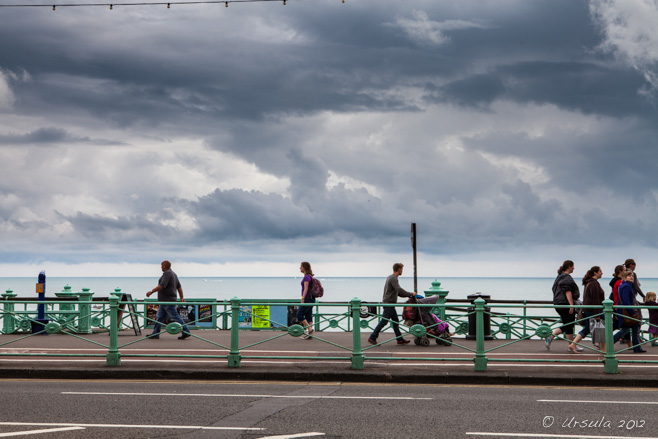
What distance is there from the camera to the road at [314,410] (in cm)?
829

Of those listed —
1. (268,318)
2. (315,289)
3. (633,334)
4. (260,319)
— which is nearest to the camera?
(633,334)

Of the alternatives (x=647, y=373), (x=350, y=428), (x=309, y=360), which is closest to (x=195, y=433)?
(x=350, y=428)

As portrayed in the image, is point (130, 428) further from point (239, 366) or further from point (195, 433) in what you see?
point (239, 366)

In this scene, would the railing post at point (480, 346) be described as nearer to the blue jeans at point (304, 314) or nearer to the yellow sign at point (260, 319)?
the blue jeans at point (304, 314)

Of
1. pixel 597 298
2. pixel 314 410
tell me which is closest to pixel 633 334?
pixel 597 298

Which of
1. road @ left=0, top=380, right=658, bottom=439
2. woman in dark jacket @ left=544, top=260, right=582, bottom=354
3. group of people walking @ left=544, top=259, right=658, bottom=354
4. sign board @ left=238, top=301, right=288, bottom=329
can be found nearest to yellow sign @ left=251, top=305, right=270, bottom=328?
sign board @ left=238, top=301, right=288, bottom=329

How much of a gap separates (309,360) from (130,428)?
640 centimetres

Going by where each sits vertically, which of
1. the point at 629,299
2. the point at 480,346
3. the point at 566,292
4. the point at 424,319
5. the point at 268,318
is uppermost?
the point at 566,292

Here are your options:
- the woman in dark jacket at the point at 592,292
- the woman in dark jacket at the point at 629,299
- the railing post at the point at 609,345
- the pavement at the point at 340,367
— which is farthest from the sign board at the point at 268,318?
the railing post at the point at 609,345

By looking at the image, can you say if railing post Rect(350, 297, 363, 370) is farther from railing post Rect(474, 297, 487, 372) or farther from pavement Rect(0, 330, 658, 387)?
Result: railing post Rect(474, 297, 487, 372)

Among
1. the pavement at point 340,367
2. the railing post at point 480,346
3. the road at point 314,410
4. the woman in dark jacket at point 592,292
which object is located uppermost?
the woman in dark jacket at point 592,292

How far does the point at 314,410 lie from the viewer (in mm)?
9750

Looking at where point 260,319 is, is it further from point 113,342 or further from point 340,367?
point 340,367

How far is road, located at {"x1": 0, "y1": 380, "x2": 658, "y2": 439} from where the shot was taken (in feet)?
27.2
